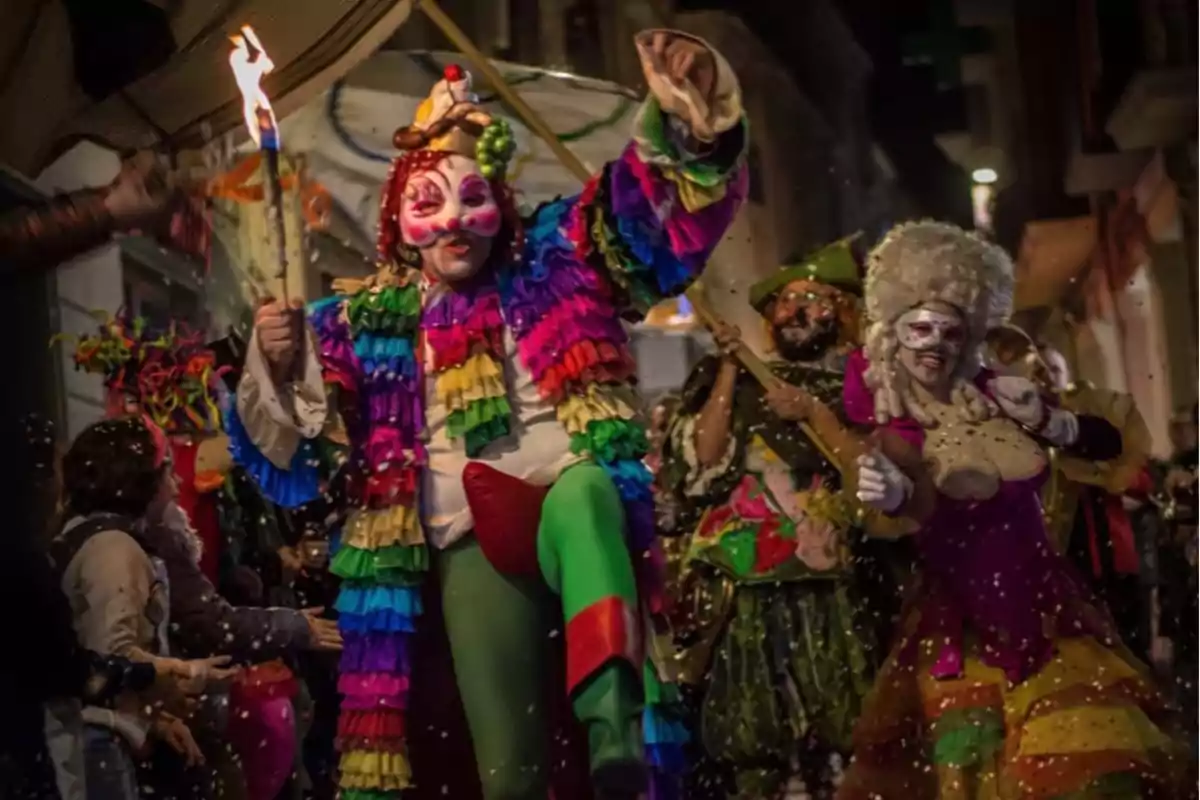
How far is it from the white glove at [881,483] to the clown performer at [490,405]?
0.51ft

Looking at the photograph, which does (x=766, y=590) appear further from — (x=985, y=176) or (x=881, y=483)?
(x=985, y=176)

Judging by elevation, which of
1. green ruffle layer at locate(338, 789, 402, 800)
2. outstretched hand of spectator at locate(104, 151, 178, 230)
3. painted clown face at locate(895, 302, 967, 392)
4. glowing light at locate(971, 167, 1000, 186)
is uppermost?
outstretched hand of spectator at locate(104, 151, 178, 230)

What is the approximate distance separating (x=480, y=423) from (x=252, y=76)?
0.32 metres

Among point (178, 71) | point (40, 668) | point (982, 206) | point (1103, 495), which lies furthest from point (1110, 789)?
point (178, 71)

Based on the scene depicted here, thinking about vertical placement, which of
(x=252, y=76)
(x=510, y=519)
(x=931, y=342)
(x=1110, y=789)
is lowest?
(x=1110, y=789)

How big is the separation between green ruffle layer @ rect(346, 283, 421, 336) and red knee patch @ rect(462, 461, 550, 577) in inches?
5.0

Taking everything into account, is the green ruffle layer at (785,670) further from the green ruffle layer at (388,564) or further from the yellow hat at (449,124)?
the yellow hat at (449,124)

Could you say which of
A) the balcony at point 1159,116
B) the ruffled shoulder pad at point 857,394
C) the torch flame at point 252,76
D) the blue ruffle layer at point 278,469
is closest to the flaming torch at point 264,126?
the torch flame at point 252,76

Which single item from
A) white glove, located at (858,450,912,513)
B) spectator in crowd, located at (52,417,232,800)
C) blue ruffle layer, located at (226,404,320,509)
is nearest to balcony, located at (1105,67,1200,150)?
white glove, located at (858,450,912,513)

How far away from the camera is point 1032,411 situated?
1.13 m

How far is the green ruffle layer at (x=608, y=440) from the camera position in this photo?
1.08 m

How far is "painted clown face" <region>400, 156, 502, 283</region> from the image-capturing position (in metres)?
1.10

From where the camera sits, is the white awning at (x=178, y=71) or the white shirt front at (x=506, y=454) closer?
the white shirt front at (x=506, y=454)

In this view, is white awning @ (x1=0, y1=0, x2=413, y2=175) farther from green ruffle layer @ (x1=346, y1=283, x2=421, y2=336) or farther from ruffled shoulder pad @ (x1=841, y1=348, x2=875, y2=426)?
ruffled shoulder pad @ (x1=841, y1=348, x2=875, y2=426)
